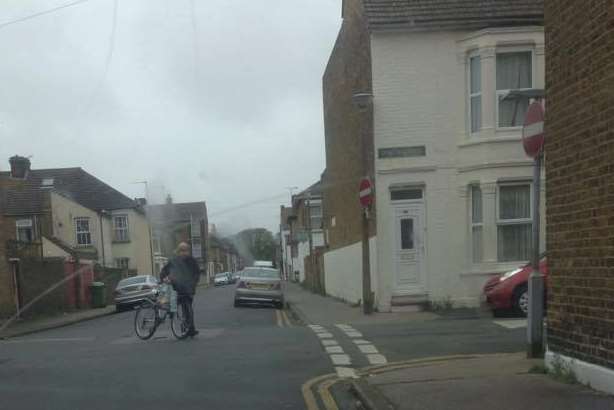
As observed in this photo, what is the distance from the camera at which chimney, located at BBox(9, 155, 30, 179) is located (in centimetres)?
3098

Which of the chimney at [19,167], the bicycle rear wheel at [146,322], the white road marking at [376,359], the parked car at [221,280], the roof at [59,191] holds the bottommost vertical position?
the white road marking at [376,359]

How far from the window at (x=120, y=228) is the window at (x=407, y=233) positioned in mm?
13080

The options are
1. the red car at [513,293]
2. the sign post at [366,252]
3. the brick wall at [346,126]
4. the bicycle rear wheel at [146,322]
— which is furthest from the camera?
the brick wall at [346,126]

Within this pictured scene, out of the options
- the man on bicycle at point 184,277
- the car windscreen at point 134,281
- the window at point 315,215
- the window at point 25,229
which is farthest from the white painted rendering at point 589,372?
the window at point 315,215

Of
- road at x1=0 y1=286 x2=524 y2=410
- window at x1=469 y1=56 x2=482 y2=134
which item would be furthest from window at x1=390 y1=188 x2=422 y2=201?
road at x1=0 y1=286 x2=524 y2=410

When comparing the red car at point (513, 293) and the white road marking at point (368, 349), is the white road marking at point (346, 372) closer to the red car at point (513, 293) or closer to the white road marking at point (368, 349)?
the white road marking at point (368, 349)

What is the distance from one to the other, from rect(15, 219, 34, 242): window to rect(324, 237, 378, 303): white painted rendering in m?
13.0

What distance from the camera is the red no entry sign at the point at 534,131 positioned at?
7.77m

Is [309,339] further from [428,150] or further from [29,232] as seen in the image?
[29,232]

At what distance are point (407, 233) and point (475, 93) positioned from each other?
391 centimetres

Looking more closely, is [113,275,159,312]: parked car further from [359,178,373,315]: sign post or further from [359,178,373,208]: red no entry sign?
[359,178,373,208]: red no entry sign

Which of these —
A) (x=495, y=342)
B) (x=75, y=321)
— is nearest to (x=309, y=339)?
(x=495, y=342)

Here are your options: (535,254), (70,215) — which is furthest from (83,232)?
(535,254)

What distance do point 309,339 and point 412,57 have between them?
351 inches
